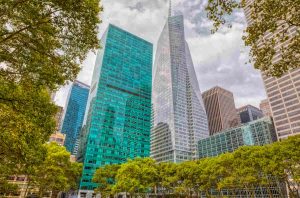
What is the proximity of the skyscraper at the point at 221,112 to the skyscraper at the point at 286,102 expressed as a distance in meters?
81.7

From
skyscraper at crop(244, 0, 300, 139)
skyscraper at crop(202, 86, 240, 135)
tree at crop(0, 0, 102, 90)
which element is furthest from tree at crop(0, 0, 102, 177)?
skyscraper at crop(202, 86, 240, 135)

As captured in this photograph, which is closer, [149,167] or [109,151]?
[149,167]

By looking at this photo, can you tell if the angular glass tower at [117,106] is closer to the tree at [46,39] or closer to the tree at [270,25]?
the tree at [46,39]

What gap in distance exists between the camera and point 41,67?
10500mm

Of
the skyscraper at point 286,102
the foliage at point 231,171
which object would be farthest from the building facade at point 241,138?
the foliage at point 231,171

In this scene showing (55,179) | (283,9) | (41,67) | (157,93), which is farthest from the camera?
(157,93)

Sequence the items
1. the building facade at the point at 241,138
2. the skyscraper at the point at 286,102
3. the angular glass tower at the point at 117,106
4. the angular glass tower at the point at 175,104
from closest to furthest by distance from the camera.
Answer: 1. the skyscraper at the point at 286,102
2. the angular glass tower at the point at 117,106
3. the building facade at the point at 241,138
4. the angular glass tower at the point at 175,104

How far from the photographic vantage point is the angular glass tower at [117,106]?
88.2m

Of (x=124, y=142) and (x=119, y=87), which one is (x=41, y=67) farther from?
(x=119, y=87)

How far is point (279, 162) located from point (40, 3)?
38.9 m

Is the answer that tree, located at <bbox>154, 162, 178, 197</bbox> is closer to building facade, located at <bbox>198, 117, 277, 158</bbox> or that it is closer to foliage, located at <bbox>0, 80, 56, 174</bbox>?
foliage, located at <bbox>0, 80, 56, 174</bbox>

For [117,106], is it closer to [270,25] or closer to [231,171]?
[231,171]

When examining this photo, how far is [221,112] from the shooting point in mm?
183750

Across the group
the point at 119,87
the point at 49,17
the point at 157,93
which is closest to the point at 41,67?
the point at 49,17
